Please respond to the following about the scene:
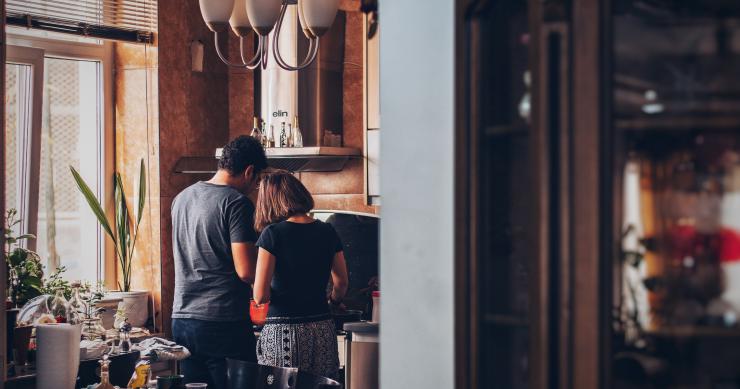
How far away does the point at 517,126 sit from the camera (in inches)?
44.2

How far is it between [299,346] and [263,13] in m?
1.19

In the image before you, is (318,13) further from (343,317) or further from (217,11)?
(343,317)

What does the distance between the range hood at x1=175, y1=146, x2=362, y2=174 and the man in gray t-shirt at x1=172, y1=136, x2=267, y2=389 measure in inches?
44.9

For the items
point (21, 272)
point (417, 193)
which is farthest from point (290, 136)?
point (417, 193)

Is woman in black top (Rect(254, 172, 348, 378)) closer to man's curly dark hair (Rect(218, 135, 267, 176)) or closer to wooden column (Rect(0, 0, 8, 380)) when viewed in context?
man's curly dark hair (Rect(218, 135, 267, 176))

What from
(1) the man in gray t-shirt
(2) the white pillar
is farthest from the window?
(2) the white pillar

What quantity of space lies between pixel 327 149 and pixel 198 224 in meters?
1.34

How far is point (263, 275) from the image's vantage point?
348 cm

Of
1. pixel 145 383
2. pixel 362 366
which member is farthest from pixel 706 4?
pixel 362 366

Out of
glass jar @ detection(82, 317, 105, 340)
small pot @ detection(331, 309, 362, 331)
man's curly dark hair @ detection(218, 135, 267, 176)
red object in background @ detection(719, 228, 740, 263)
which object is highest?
man's curly dark hair @ detection(218, 135, 267, 176)

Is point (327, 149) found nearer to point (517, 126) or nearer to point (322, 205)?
point (322, 205)

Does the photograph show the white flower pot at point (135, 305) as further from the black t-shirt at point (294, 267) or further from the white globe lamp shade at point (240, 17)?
the white globe lamp shade at point (240, 17)

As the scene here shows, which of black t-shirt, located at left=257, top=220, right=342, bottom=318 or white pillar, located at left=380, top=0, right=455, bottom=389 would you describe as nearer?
white pillar, located at left=380, top=0, right=455, bottom=389

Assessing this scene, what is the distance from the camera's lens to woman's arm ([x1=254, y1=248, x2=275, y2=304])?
3.48m
